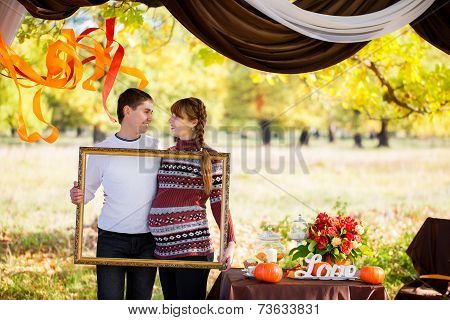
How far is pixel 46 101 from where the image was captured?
11.6 meters

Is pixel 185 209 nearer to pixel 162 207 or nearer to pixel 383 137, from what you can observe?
pixel 162 207

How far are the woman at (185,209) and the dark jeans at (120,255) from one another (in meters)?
0.07

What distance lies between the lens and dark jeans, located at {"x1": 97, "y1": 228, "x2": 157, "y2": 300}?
320cm

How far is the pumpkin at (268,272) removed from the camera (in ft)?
10.0

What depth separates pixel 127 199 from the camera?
3197 millimetres

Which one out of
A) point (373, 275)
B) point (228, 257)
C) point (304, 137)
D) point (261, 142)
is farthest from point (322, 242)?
point (304, 137)

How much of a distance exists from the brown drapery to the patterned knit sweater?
2.36 ft

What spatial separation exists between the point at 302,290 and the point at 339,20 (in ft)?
4.42

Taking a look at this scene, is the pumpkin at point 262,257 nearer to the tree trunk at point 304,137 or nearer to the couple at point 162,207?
the couple at point 162,207

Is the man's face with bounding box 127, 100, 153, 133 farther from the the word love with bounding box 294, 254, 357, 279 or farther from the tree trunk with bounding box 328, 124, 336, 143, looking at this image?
the tree trunk with bounding box 328, 124, 336, 143

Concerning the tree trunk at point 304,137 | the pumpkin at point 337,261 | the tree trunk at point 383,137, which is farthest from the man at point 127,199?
the tree trunk at point 383,137
